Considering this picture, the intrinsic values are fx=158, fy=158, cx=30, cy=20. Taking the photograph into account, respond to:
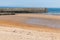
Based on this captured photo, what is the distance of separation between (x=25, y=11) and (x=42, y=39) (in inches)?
1487

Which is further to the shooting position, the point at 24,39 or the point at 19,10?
the point at 19,10

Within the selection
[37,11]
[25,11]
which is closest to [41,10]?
[37,11]

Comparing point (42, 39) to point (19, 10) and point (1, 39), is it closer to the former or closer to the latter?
point (1, 39)

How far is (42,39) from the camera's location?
27.8ft

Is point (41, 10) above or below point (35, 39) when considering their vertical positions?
below

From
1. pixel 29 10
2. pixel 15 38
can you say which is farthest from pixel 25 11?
pixel 15 38

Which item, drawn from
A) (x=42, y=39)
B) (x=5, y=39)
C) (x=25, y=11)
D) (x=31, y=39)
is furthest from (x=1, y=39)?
(x=25, y=11)

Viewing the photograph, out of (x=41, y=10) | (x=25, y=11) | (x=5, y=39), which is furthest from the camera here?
(x=41, y=10)

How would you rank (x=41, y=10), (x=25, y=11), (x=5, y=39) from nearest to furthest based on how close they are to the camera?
(x=5, y=39) → (x=25, y=11) → (x=41, y=10)

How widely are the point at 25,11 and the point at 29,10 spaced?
58.3 inches

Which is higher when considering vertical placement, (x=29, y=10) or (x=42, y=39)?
(x=42, y=39)

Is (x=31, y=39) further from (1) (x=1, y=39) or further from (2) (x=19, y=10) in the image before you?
(2) (x=19, y=10)

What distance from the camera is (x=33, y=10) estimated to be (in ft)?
156

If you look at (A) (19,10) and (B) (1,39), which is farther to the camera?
(A) (19,10)
